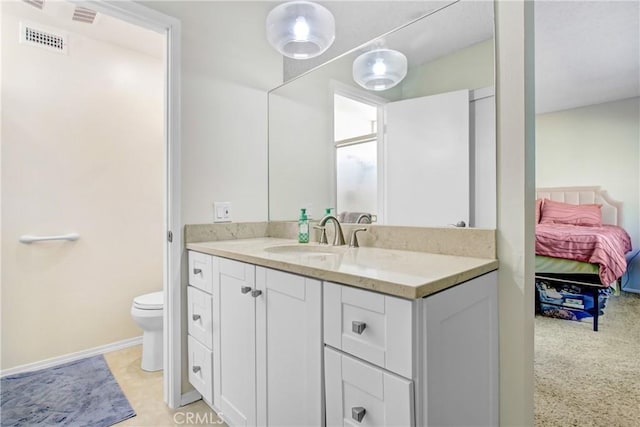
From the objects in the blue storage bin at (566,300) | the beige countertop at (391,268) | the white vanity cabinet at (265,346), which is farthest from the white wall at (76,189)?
the blue storage bin at (566,300)

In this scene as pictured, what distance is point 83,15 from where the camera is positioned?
6.88ft

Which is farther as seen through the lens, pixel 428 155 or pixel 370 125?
pixel 370 125

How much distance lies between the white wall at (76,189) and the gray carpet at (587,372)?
113 inches

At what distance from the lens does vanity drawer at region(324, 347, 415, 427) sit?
819 millimetres

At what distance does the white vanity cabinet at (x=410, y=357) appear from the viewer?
817 mm

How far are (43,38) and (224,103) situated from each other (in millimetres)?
1404

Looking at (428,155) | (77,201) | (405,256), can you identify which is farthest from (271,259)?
(77,201)

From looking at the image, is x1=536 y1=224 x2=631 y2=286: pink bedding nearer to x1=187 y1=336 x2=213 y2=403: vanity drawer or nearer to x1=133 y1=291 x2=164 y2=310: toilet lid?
x1=187 y1=336 x2=213 y2=403: vanity drawer

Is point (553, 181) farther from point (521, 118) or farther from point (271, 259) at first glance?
point (271, 259)

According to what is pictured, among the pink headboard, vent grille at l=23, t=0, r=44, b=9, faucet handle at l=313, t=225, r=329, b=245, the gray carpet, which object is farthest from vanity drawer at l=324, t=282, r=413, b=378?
the pink headboard

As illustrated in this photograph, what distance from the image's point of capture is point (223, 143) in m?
1.98

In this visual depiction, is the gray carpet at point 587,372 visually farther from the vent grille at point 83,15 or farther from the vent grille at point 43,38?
the vent grille at point 43,38

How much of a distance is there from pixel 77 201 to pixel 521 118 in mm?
2757

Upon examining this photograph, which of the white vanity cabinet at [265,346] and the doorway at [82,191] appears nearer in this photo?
the white vanity cabinet at [265,346]
